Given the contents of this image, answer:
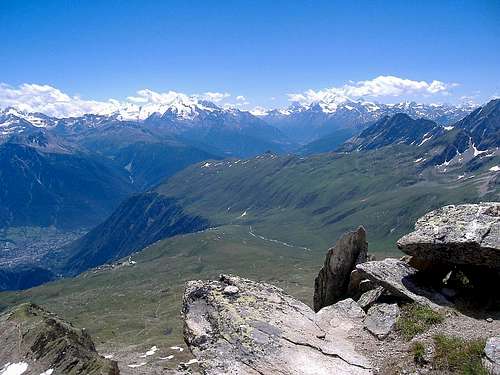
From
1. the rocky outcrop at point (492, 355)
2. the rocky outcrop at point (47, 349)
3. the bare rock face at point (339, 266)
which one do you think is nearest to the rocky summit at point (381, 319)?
the rocky outcrop at point (492, 355)

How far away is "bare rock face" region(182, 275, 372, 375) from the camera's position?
20.8 meters

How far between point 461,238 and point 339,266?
34.6 ft

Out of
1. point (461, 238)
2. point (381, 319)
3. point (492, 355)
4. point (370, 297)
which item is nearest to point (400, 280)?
point (370, 297)

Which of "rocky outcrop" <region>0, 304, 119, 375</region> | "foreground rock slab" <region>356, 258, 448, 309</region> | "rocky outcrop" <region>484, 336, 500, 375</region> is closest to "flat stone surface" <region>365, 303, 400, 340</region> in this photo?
"foreground rock slab" <region>356, 258, 448, 309</region>

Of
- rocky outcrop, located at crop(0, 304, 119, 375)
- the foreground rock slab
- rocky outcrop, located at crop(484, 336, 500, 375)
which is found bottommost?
rocky outcrop, located at crop(0, 304, 119, 375)

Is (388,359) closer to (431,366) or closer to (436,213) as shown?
(431,366)

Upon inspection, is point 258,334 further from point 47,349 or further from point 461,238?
point 47,349

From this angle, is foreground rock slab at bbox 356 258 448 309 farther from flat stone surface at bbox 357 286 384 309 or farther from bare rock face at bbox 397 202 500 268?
bare rock face at bbox 397 202 500 268

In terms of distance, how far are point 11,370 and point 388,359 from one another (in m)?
96.4

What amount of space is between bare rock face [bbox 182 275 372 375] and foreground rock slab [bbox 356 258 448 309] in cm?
232

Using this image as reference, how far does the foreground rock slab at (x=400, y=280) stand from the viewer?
2731 centimetres

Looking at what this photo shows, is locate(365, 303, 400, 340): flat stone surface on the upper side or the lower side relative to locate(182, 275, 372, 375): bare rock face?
lower

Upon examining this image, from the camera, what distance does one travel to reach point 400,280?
95.2 feet

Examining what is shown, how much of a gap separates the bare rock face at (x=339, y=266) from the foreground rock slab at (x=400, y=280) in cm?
411
